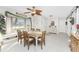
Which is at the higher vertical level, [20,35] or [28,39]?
[20,35]

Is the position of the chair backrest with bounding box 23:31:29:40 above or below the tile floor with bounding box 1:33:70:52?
above

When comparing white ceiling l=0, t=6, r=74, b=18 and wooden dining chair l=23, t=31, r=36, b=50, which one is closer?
white ceiling l=0, t=6, r=74, b=18

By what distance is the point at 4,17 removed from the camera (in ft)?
15.5

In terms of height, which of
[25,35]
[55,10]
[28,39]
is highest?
[55,10]

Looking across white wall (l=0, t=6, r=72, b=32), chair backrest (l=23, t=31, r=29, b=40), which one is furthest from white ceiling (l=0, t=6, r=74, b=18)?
chair backrest (l=23, t=31, r=29, b=40)

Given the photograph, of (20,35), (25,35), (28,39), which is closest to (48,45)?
(28,39)

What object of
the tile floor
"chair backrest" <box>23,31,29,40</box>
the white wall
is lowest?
the tile floor

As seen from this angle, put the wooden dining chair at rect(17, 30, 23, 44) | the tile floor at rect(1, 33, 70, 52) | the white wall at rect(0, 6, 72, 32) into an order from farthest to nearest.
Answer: the wooden dining chair at rect(17, 30, 23, 44) < the tile floor at rect(1, 33, 70, 52) < the white wall at rect(0, 6, 72, 32)

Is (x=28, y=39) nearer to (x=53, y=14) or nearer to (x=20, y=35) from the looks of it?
(x=20, y=35)

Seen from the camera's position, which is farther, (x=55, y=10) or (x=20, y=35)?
(x=20, y=35)

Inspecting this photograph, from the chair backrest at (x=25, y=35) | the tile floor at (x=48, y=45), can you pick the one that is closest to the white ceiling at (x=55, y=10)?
the tile floor at (x=48, y=45)

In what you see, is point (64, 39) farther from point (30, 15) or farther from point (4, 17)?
point (4, 17)

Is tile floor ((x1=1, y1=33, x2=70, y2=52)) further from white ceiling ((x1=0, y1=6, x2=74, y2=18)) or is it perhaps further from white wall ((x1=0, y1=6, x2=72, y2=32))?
white ceiling ((x1=0, y1=6, x2=74, y2=18))

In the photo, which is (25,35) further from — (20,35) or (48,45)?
(48,45)
